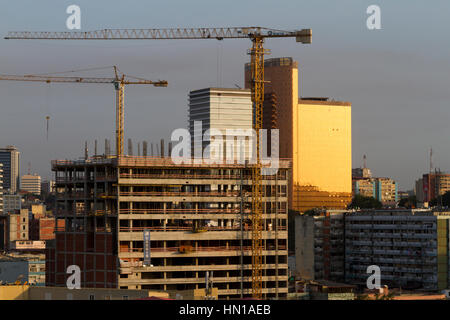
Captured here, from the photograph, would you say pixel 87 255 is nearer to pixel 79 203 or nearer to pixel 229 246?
pixel 79 203

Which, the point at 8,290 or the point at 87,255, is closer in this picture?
the point at 8,290

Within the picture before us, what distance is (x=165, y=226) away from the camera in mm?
165250

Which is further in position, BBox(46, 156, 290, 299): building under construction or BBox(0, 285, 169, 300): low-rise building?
BBox(46, 156, 290, 299): building under construction

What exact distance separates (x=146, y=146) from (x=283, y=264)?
114 feet

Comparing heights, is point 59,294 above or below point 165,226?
below

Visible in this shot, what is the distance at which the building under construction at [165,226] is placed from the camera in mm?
162500

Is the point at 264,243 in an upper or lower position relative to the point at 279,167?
lower

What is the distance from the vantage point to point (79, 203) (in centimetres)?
17875

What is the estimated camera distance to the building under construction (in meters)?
162

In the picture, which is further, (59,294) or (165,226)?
(165,226)

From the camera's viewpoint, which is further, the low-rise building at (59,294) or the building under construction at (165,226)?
the building under construction at (165,226)
